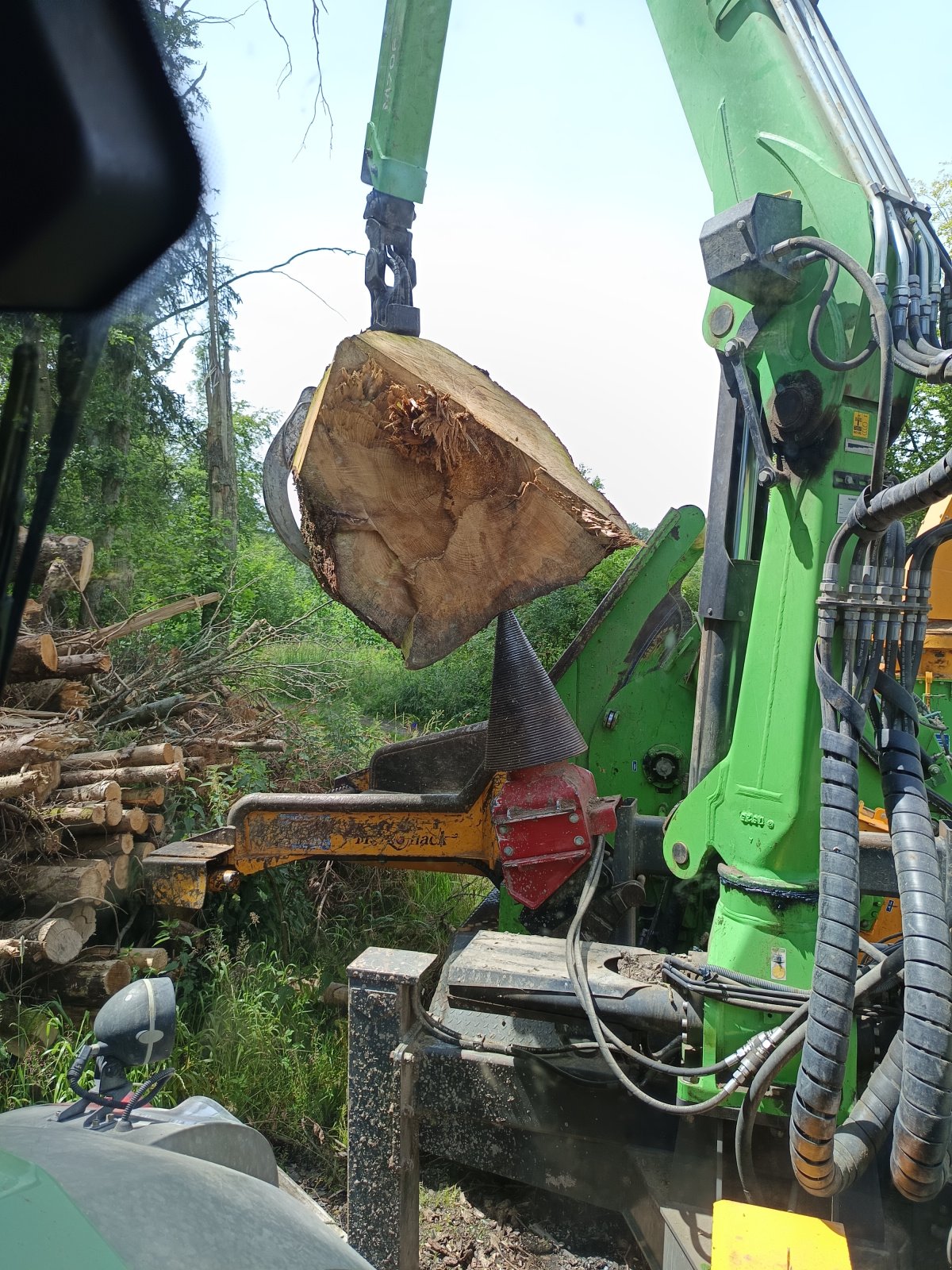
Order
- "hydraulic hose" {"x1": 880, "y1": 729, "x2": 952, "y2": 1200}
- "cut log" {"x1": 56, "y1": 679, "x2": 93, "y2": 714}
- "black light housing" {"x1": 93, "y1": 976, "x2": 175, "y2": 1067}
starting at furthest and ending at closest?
"cut log" {"x1": 56, "y1": 679, "x2": 93, "y2": 714} → "hydraulic hose" {"x1": 880, "y1": 729, "x2": 952, "y2": 1200} → "black light housing" {"x1": 93, "y1": 976, "x2": 175, "y2": 1067}

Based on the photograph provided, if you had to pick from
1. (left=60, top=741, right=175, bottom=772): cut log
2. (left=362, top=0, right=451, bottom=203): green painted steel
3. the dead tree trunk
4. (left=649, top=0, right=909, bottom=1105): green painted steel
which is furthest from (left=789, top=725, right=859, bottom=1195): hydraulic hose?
the dead tree trunk

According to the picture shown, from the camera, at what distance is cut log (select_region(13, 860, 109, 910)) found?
374 centimetres

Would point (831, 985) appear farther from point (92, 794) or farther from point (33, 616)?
point (33, 616)

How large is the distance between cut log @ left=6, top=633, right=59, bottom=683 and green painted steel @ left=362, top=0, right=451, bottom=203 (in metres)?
3.15

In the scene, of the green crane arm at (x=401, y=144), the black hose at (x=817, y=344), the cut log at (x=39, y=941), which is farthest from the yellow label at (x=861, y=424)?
the cut log at (x=39, y=941)

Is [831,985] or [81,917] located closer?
[831,985]

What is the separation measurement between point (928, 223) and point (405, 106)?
61.4 inches

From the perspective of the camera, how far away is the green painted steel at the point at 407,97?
2666 millimetres

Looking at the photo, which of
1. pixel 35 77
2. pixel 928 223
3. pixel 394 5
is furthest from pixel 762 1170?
pixel 394 5

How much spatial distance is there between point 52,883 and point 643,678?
2776 mm

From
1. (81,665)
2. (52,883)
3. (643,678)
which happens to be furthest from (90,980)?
(643,678)

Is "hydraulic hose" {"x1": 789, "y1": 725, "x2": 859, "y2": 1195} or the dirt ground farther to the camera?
the dirt ground

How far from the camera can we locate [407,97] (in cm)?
269

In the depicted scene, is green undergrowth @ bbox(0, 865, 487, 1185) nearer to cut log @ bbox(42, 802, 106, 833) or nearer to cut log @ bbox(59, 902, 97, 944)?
cut log @ bbox(59, 902, 97, 944)
